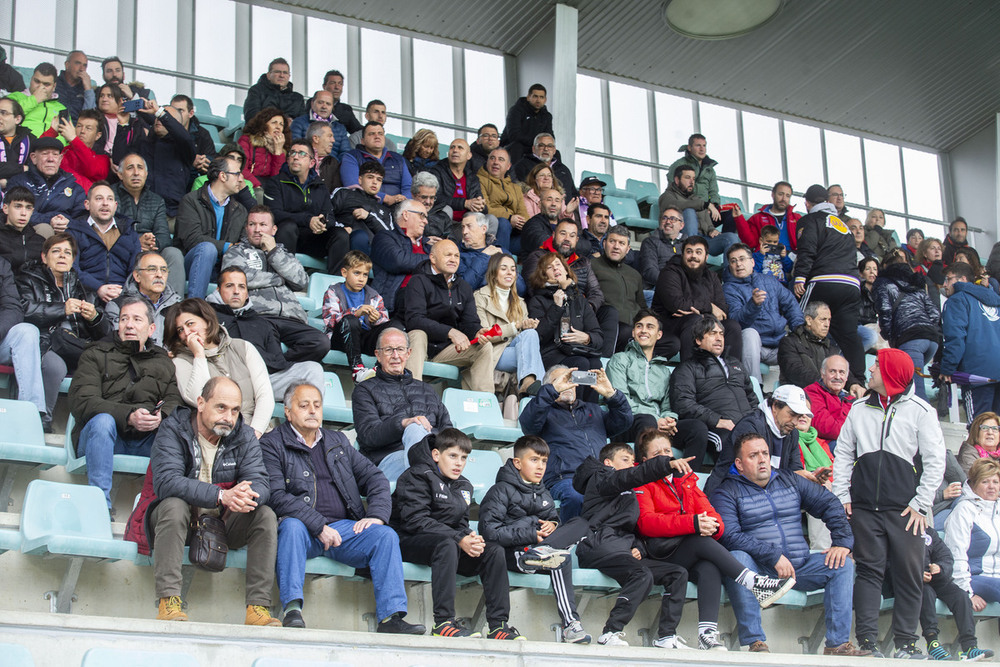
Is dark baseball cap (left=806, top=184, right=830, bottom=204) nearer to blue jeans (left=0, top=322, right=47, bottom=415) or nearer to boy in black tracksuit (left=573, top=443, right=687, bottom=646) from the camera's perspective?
boy in black tracksuit (left=573, top=443, right=687, bottom=646)

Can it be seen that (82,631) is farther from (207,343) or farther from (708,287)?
(708,287)

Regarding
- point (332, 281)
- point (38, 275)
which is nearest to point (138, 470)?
point (38, 275)

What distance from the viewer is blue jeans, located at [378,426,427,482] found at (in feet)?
17.3

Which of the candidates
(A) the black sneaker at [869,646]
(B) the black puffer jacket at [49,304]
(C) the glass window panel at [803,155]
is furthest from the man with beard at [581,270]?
(C) the glass window panel at [803,155]

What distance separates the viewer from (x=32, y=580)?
14.2 ft

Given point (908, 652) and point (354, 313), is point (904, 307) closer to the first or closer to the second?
point (908, 652)

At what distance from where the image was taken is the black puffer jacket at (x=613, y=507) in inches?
198

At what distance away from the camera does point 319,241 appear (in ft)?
25.2

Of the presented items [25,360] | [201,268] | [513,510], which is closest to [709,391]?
[513,510]

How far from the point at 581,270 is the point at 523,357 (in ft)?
4.16

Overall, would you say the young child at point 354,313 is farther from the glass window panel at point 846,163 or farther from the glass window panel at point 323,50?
the glass window panel at point 846,163

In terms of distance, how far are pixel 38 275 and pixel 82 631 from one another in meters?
2.58

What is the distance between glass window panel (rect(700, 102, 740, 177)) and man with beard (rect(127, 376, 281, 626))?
33.7 ft

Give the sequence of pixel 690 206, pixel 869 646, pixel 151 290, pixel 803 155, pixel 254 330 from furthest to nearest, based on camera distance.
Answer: pixel 803 155 → pixel 690 206 → pixel 254 330 → pixel 151 290 → pixel 869 646
